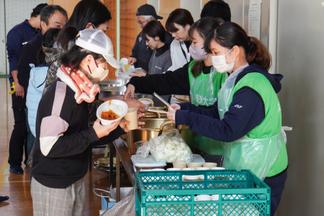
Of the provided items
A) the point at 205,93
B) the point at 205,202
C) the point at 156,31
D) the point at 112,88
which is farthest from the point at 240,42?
the point at 156,31

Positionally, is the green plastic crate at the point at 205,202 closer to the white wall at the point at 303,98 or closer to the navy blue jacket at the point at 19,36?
the white wall at the point at 303,98

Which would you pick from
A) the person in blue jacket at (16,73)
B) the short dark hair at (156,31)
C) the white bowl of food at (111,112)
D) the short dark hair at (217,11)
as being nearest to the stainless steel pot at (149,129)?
the white bowl of food at (111,112)

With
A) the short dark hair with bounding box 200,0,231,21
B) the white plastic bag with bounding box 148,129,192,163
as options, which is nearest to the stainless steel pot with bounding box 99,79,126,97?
the short dark hair with bounding box 200,0,231,21

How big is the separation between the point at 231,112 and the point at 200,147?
0.55m

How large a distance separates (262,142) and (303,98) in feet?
3.19

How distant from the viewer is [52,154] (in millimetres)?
1959

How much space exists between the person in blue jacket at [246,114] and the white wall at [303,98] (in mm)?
650

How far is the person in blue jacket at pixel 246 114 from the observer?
1.95m

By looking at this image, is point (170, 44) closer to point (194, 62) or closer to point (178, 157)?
point (194, 62)

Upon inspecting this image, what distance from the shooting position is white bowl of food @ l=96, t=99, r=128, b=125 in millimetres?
1924

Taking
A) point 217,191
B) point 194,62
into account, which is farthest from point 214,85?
point 217,191

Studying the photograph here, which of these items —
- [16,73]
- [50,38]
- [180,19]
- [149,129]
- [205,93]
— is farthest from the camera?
[16,73]

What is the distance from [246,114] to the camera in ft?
6.32

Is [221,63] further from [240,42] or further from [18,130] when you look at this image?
[18,130]
